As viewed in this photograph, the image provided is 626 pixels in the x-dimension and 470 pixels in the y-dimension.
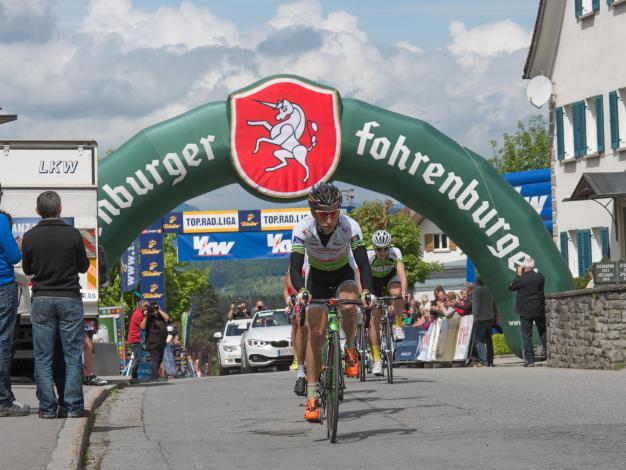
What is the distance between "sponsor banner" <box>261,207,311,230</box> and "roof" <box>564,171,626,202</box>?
18152mm

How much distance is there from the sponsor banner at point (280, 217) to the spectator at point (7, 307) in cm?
3569

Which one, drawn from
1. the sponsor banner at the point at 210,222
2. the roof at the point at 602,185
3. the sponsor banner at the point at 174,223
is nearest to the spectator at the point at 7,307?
the roof at the point at 602,185

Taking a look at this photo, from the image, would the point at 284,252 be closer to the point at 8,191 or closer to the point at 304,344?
the point at 8,191

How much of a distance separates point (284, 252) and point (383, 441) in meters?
38.8

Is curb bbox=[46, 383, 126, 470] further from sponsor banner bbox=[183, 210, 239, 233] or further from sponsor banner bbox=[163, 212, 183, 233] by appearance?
sponsor banner bbox=[163, 212, 183, 233]

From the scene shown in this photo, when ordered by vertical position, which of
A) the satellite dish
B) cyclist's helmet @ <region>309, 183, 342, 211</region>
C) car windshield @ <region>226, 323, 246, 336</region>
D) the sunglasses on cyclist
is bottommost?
car windshield @ <region>226, 323, 246, 336</region>

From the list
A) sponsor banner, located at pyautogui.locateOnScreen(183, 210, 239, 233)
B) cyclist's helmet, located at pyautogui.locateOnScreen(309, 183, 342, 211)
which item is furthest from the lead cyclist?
sponsor banner, located at pyautogui.locateOnScreen(183, 210, 239, 233)

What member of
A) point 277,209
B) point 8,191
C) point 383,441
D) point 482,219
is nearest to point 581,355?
point 482,219

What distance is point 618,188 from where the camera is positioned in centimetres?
3022

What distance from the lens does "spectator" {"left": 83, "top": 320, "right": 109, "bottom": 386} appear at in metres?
18.3

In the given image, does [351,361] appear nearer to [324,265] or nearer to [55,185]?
[324,265]

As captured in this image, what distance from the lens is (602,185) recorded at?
30.1 meters

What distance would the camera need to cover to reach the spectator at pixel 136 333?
27828 millimetres

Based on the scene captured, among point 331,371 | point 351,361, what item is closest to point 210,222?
point 351,361
